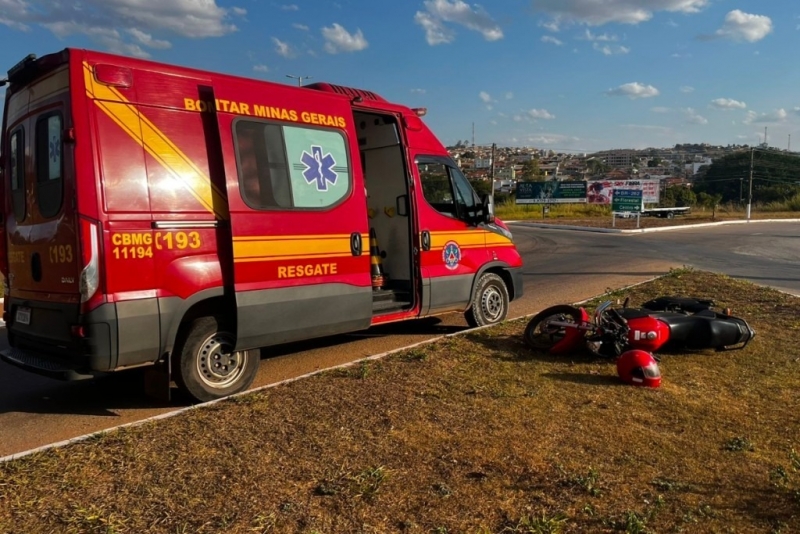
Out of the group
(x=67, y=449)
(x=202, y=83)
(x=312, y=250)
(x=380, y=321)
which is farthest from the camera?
(x=380, y=321)

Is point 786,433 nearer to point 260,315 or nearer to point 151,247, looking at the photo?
point 260,315

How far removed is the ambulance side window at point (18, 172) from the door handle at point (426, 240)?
414 centimetres

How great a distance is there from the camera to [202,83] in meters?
5.50

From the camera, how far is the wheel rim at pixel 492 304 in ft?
28.1

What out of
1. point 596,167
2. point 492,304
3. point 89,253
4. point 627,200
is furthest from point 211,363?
point 596,167

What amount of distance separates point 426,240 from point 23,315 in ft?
13.9

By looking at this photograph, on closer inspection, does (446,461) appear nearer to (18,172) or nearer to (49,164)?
(49,164)

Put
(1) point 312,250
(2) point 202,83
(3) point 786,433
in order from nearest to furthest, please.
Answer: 1. (3) point 786,433
2. (2) point 202,83
3. (1) point 312,250

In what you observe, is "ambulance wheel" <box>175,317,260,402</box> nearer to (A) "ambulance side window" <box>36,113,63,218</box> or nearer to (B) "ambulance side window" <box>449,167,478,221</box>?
(A) "ambulance side window" <box>36,113,63,218</box>

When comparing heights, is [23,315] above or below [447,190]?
below

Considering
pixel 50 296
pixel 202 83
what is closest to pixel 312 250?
pixel 202 83

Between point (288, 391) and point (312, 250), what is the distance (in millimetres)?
1368

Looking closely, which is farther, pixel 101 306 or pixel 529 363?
pixel 529 363

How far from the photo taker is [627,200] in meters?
35.2
